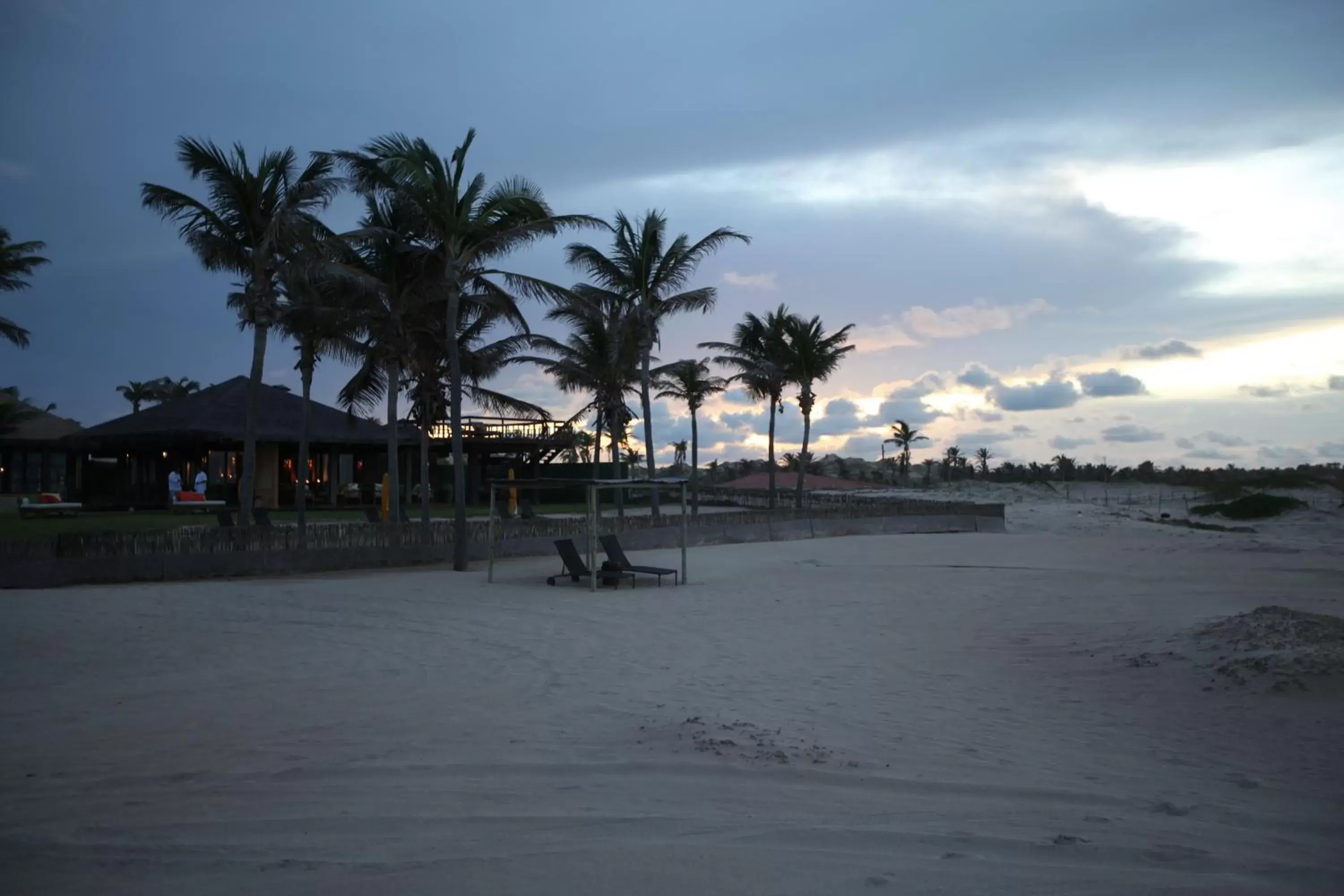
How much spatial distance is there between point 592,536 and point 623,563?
1062 mm

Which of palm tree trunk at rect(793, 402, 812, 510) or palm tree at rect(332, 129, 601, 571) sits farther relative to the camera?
palm tree trunk at rect(793, 402, 812, 510)

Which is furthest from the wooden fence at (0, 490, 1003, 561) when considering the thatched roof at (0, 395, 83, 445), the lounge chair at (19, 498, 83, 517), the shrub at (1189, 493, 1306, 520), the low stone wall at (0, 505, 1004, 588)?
the shrub at (1189, 493, 1306, 520)

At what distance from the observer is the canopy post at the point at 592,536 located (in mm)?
14070

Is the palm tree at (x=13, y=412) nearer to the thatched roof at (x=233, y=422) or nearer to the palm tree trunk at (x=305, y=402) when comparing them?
the thatched roof at (x=233, y=422)

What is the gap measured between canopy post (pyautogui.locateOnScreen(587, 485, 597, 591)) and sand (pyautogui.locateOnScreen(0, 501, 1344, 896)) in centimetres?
224

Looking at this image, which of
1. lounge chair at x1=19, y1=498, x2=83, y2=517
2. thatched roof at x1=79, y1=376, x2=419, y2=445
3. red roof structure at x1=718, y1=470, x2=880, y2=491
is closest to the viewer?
lounge chair at x1=19, y1=498, x2=83, y2=517

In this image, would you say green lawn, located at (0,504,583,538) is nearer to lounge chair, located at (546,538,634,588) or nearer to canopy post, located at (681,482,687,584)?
lounge chair, located at (546,538,634,588)

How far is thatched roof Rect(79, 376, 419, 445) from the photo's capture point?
30.0 meters

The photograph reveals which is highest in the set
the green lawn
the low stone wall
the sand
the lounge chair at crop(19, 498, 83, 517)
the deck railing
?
the deck railing

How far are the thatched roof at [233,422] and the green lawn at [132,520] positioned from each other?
248cm

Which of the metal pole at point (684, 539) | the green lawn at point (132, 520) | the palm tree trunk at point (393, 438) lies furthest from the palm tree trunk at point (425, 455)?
the metal pole at point (684, 539)

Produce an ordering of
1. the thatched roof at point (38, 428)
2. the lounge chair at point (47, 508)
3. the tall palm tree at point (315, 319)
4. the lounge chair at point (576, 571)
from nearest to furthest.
Result: the lounge chair at point (576, 571)
the tall palm tree at point (315, 319)
the lounge chair at point (47, 508)
the thatched roof at point (38, 428)

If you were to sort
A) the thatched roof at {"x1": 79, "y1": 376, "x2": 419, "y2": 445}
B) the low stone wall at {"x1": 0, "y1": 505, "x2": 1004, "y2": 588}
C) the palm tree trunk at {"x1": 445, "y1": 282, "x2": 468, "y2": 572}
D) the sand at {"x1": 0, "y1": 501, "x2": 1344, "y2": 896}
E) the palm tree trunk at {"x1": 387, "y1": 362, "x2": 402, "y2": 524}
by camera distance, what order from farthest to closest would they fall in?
the thatched roof at {"x1": 79, "y1": 376, "x2": 419, "y2": 445}
the palm tree trunk at {"x1": 387, "y1": 362, "x2": 402, "y2": 524}
the palm tree trunk at {"x1": 445, "y1": 282, "x2": 468, "y2": 572}
the low stone wall at {"x1": 0, "y1": 505, "x2": 1004, "y2": 588}
the sand at {"x1": 0, "y1": 501, "x2": 1344, "y2": 896}

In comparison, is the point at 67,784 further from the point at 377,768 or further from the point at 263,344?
the point at 263,344
